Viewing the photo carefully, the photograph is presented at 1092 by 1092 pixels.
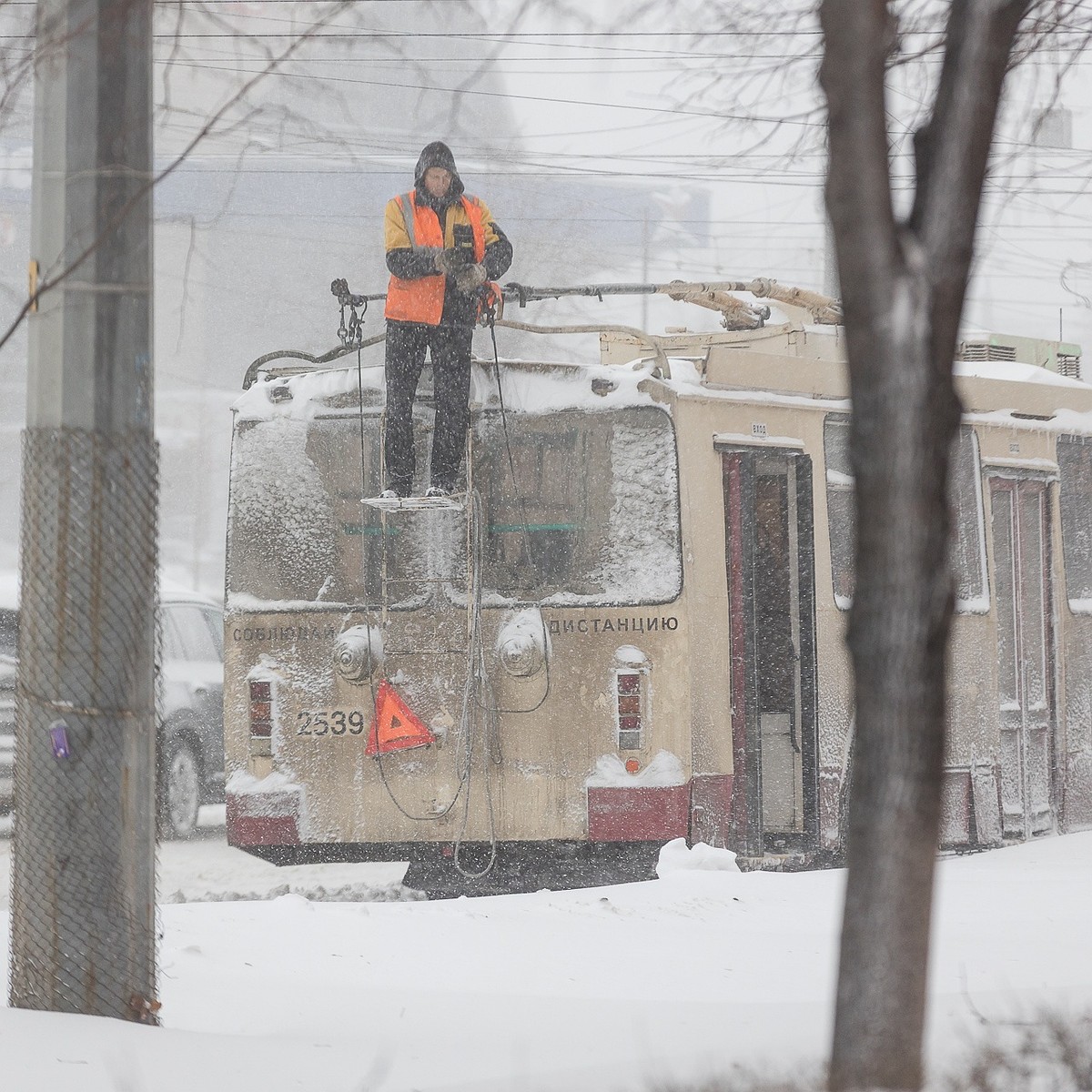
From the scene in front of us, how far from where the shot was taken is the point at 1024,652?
1190cm

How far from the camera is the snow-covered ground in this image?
4.83 m

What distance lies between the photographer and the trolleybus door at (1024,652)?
11602mm

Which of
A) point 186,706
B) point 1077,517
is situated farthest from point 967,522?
point 186,706

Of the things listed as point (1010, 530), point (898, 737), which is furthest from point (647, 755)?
point (898, 737)

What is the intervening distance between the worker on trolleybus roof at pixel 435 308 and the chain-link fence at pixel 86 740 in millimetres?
3826

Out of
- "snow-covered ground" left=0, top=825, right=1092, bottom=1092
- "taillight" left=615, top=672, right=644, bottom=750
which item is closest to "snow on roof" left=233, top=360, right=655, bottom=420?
"taillight" left=615, top=672, right=644, bottom=750

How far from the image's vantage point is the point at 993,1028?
502 centimetres

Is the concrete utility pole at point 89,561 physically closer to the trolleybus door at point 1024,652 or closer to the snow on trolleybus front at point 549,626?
the snow on trolleybus front at point 549,626

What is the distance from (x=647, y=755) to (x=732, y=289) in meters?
4.29

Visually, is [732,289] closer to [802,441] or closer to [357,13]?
[802,441]

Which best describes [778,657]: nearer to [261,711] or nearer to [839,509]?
[839,509]

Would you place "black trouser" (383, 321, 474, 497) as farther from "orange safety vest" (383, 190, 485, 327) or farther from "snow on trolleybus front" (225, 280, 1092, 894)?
"snow on trolleybus front" (225, 280, 1092, 894)

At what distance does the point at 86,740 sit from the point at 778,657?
5.79 metres

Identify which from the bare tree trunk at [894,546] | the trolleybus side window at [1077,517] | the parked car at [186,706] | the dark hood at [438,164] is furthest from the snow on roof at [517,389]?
the bare tree trunk at [894,546]
